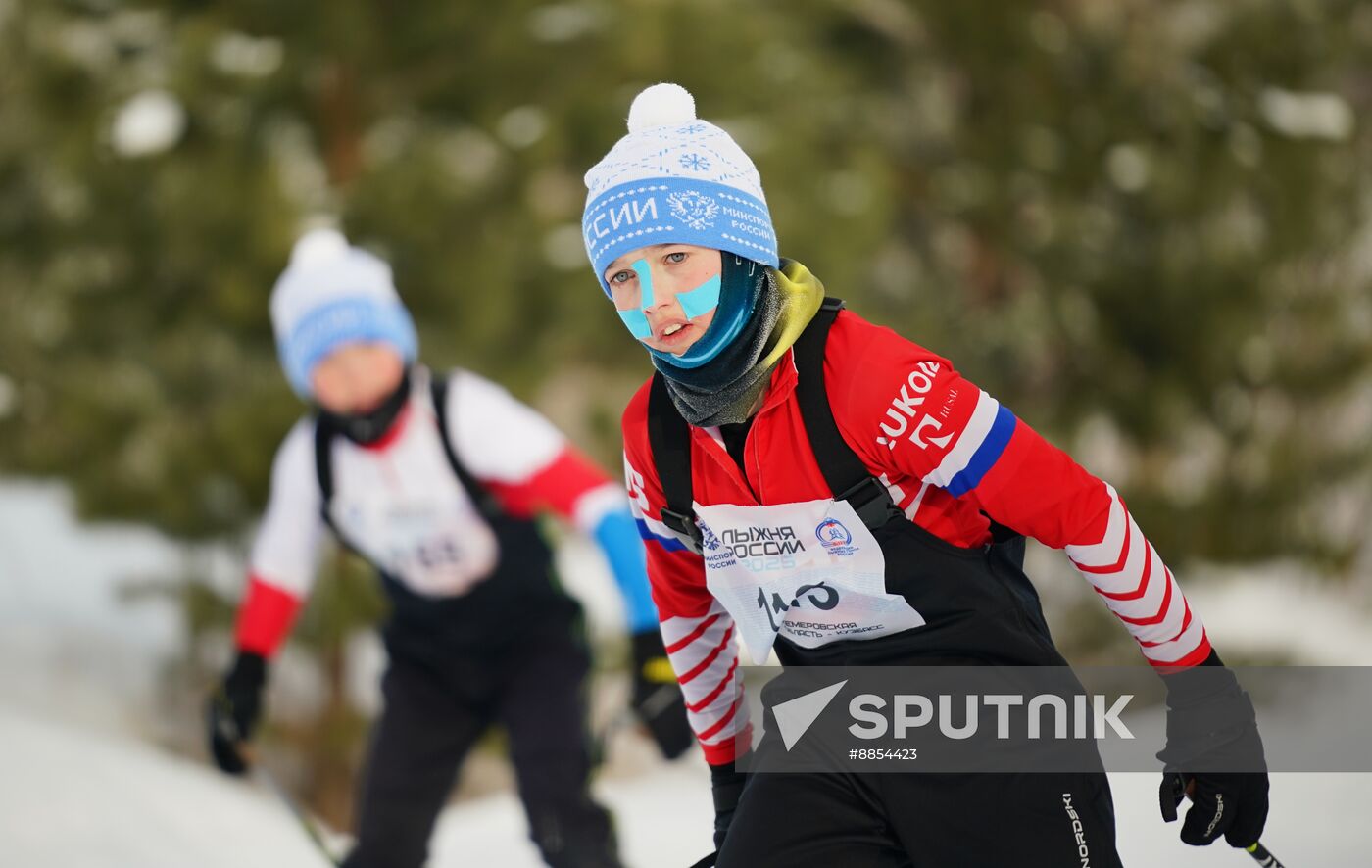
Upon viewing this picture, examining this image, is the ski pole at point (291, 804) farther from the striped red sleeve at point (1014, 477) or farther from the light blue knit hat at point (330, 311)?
the striped red sleeve at point (1014, 477)

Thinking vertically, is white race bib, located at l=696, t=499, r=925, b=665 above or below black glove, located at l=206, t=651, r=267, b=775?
below

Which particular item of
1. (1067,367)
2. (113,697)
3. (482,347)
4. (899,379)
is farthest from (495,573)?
(113,697)

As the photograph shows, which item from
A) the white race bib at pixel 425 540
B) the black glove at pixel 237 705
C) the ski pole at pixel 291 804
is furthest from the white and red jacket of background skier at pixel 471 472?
the ski pole at pixel 291 804

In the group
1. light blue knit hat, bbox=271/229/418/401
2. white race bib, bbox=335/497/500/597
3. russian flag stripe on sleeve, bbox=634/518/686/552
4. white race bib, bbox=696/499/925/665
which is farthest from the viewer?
light blue knit hat, bbox=271/229/418/401

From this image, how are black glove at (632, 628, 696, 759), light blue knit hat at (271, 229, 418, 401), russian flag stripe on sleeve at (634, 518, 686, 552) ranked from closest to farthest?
russian flag stripe on sleeve at (634, 518, 686, 552), black glove at (632, 628, 696, 759), light blue knit hat at (271, 229, 418, 401)

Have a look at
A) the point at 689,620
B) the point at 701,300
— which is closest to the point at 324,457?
the point at 689,620

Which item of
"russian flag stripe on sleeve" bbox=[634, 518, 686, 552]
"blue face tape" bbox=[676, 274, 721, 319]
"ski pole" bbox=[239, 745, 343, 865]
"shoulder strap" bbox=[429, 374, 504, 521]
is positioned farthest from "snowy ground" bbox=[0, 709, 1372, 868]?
"blue face tape" bbox=[676, 274, 721, 319]

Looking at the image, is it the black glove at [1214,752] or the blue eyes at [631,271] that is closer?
the black glove at [1214,752]

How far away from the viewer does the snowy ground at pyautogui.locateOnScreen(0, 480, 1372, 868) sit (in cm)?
381

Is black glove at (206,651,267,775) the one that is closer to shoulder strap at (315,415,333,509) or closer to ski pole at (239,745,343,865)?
ski pole at (239,745,343,865)

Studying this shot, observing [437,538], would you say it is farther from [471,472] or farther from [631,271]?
[631,271]

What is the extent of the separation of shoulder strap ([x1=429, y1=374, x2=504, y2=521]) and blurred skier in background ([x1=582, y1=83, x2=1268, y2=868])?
55.7 inches

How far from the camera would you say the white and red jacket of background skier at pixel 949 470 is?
1926mm

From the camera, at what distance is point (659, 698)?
322 centimetres
